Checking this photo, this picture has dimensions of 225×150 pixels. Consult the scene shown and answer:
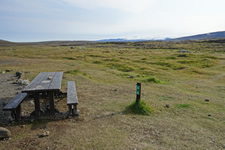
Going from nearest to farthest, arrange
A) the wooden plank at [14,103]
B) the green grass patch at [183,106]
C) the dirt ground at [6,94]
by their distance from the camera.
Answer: the wooden plank at [14,103] < the dirt ground at [6,94] < the green grass patch at [183,106]

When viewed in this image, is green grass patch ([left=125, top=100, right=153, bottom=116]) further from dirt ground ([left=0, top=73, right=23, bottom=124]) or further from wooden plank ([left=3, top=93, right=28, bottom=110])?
dirt ground ([left=0, top=73, right=23, bottom=124])

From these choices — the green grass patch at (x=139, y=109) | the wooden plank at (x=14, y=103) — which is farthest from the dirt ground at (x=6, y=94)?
the green grass patch at (x=139, y=109)

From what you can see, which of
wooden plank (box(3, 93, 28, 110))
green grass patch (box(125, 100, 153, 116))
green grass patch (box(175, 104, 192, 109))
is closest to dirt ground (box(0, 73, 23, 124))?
wooden plank (box(3, 93, 28, 110))

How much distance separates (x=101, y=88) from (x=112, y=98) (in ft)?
6.44

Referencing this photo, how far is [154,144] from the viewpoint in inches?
177

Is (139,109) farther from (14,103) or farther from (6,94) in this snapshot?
(6,94)

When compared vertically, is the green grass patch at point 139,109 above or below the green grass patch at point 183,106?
above

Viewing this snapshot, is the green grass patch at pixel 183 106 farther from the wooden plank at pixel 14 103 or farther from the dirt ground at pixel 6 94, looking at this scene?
the dirt ground at pixel 6 94

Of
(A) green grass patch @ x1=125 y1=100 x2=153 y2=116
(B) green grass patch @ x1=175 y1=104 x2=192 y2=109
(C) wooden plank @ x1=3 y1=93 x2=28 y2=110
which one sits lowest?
(B) green grass patch @ x1=175 y1=104 x2=192 y2=109

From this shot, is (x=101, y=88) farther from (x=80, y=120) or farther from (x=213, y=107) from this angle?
(x=213, y=107)

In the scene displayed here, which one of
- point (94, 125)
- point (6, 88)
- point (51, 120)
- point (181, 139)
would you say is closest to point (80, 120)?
point (94, 125)

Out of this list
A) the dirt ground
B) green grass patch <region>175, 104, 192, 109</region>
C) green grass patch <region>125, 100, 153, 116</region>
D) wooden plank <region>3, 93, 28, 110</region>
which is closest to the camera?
wooden plank <region>3, 93, 28, 110</region>

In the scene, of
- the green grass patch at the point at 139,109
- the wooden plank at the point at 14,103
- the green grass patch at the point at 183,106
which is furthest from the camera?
the green grass patch at the point at 183,106

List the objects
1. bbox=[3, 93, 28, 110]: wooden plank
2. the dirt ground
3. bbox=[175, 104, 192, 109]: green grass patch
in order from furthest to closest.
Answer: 1. bbox=[175, 104, 192, 109]: green grass patch
2. the dirt ground
3. bbox=[3, 93, 28, 110]: wooden plank
